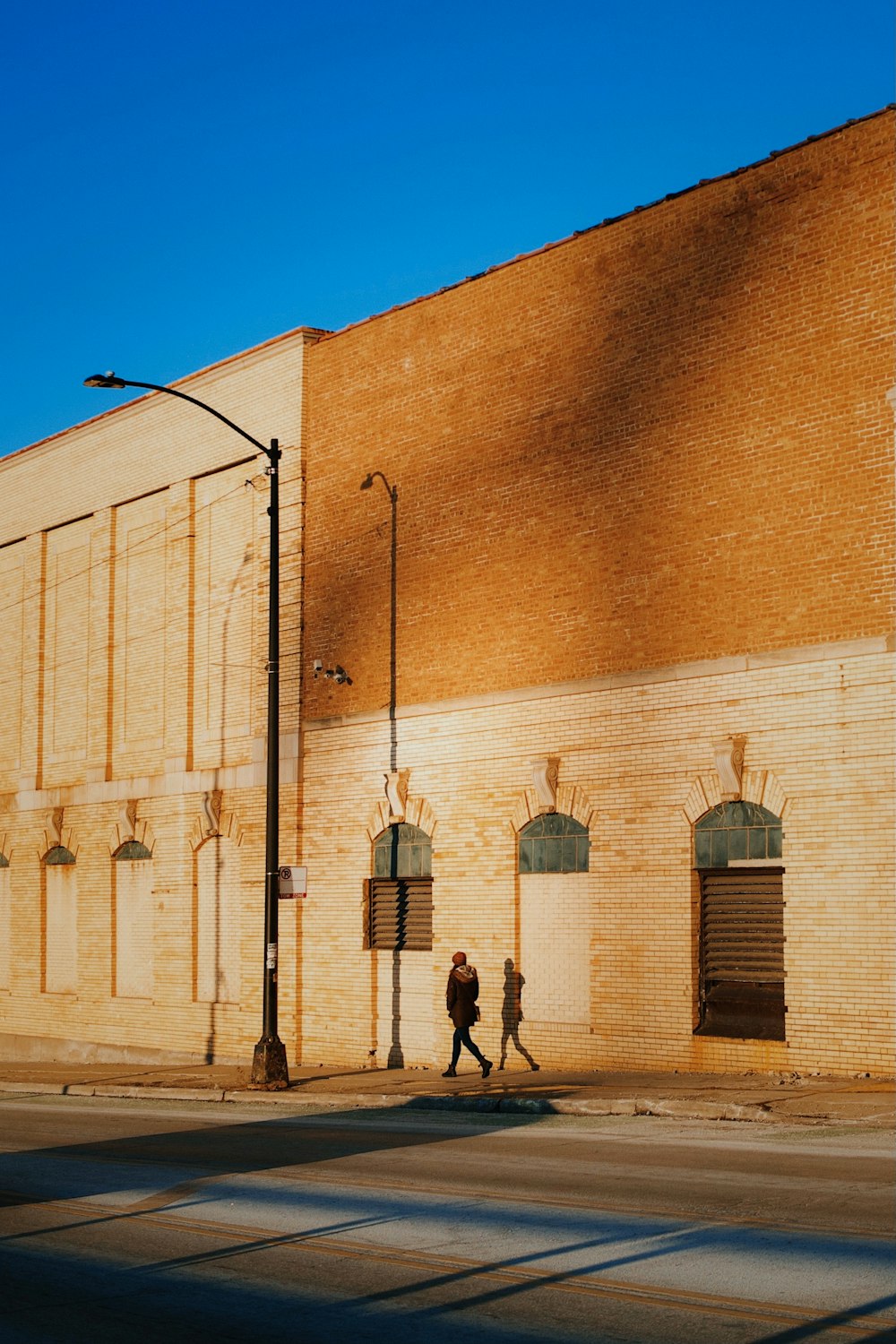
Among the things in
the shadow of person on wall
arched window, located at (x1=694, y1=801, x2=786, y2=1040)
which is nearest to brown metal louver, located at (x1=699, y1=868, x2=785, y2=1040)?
arched window, located at (x1=694, y1=801, x2=786, y2=1040)

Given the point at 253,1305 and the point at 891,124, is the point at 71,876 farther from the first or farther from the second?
the point at 253,1305

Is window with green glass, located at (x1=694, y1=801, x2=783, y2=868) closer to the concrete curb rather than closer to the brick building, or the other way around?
the brick building

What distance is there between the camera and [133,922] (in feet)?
107

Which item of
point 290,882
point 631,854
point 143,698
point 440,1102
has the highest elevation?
point 143,698

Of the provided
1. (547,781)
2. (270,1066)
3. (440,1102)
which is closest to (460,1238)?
(440,1102)

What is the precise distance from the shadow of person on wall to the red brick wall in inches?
164

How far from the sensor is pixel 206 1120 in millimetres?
19453

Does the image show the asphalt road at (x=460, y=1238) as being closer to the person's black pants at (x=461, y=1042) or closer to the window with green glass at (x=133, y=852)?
the person's black pants at (x=461, y=1042)

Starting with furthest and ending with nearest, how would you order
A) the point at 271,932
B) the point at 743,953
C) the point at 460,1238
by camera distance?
1. the point at 271,932
2. the point at 743,953
3. the point at 460,1238

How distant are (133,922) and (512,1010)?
1118cm

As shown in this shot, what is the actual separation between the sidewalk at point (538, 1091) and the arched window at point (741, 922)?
2.72 feet

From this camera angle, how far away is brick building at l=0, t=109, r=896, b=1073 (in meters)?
19.7

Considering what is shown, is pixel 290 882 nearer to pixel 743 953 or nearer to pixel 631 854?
pixel 631 854

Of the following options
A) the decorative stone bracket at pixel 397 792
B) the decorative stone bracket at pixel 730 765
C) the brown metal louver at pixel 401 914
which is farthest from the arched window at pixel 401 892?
the decorative stone bracket at pixel 730 765
